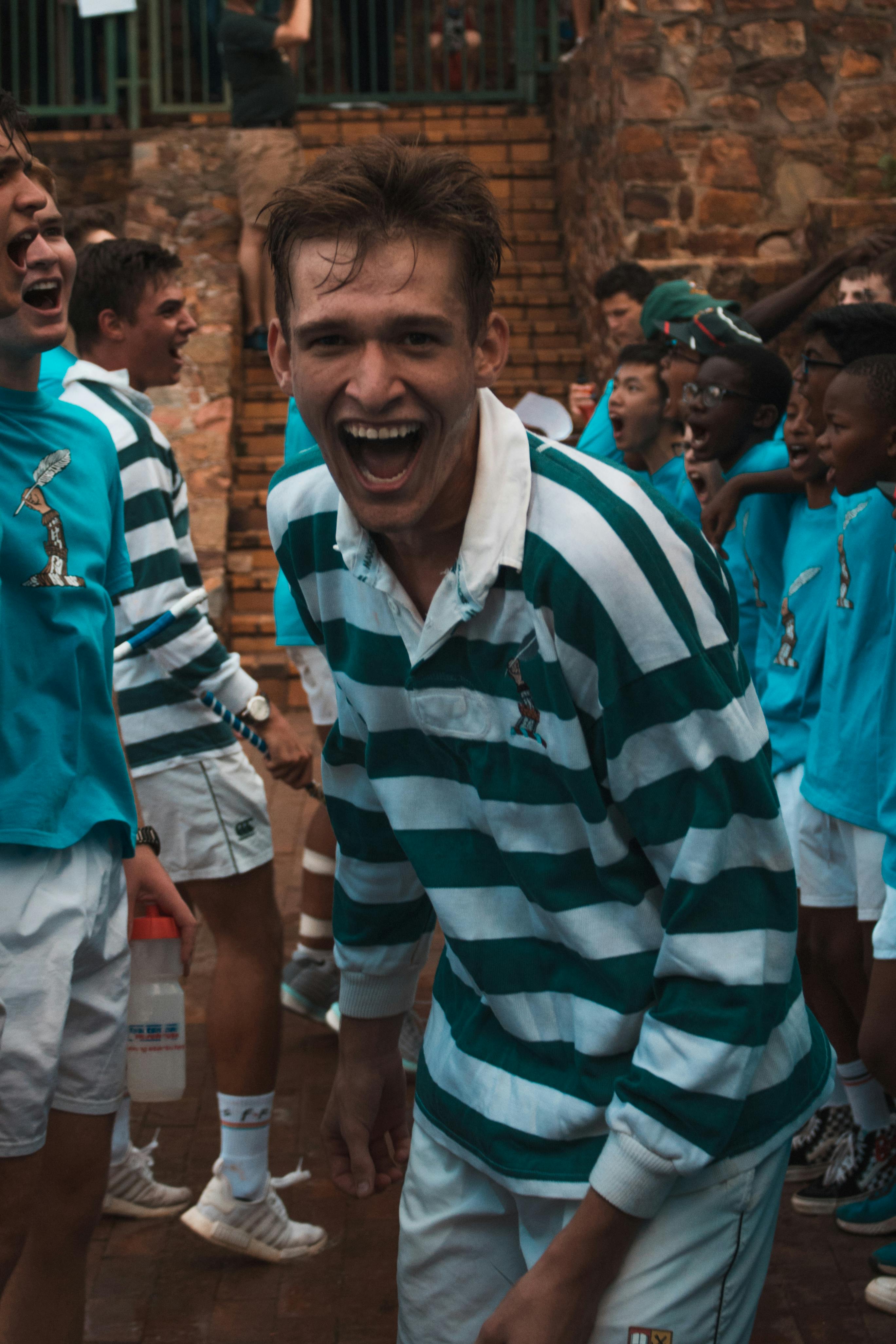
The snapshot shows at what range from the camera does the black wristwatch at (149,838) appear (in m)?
2.79

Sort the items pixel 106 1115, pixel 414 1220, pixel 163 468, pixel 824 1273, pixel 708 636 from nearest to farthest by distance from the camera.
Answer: pixel 708 636, pixel 414 1220, pixel 106 1115, pixel 824 1273, pixel 163 468

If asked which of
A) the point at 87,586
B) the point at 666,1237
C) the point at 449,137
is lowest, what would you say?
the point at 666,1237

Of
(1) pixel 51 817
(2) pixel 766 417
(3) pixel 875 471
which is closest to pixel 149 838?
(1) pixel 51 817

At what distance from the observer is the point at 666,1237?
1700 mm

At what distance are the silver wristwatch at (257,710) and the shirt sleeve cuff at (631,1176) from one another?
208cm

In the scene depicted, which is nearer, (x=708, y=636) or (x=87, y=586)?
(x=708, y=636)

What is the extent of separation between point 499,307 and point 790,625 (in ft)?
28.1

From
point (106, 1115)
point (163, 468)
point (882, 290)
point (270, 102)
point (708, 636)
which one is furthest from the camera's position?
point (270, 102)

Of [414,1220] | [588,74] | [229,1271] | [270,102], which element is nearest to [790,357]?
[588,74]

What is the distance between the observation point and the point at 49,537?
2.44 m

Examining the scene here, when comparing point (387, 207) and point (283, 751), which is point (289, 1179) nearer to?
point (283, 751)

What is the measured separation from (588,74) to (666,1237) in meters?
10.5

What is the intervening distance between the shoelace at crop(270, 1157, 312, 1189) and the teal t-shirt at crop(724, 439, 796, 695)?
1773 mm

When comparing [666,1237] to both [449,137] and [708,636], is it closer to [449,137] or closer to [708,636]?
[708,636]
